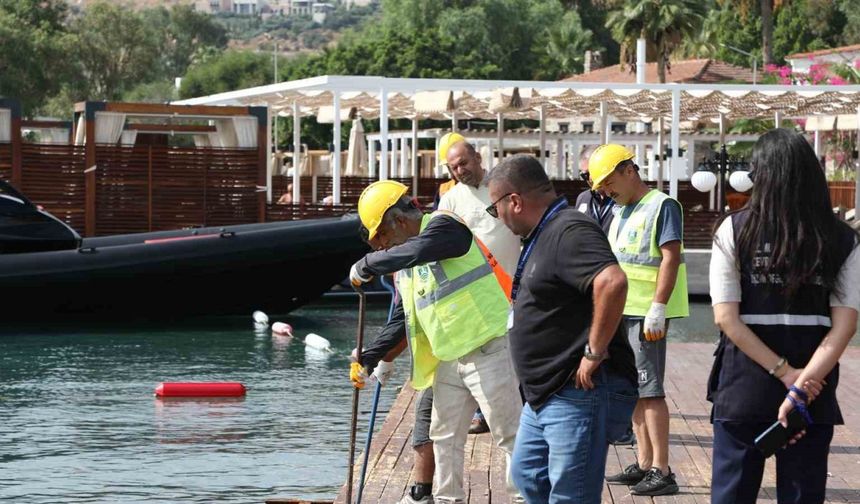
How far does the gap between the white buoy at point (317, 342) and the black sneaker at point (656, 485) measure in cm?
927

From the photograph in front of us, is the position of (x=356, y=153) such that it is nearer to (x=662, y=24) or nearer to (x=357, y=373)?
(x=662, y=24)

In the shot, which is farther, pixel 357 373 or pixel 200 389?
pixel 200 389

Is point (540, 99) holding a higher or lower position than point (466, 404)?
higher

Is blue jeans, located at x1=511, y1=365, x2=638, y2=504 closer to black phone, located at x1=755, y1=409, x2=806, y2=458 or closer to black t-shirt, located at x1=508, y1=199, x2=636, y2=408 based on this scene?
black t-shirt, located at x1=508, y1=199, x2=636, y2=408

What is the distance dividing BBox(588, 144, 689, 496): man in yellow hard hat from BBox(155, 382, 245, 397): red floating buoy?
5.71 m

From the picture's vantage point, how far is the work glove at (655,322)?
711 cm

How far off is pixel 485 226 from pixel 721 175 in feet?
46.3

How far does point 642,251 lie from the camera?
732 centimetres

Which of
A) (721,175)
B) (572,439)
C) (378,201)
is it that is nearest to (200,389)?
(378,201)

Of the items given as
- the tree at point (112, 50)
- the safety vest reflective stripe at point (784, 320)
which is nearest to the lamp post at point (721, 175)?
the safety vest reflective stripe at point (784, 320)

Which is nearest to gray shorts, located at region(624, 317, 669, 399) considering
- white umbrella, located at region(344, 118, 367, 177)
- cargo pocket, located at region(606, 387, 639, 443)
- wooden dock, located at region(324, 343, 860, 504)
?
wooden dock, located at region(324, 343, 860, 504)

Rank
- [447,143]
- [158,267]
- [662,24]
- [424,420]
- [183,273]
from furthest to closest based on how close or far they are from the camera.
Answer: [662,24] → [183,273] → [158,267] → [447,143] → [424,420]

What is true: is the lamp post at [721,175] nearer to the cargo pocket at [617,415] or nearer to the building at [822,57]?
the cargo pocket at [617,415]

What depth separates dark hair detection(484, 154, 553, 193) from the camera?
5164mm
